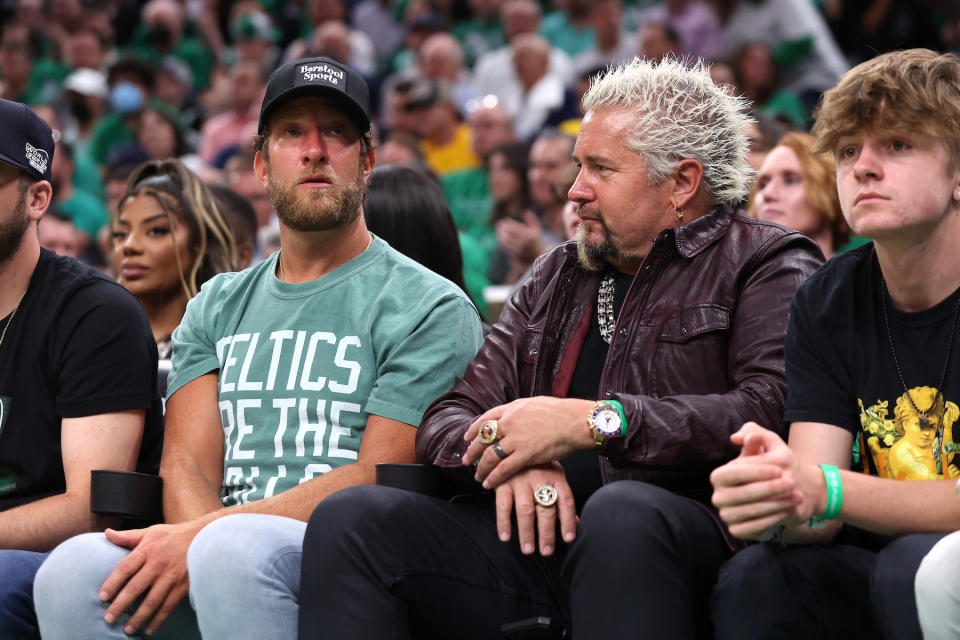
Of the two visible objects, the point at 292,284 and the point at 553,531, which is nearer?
the point at 553,531

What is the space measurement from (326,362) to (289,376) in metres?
0.10

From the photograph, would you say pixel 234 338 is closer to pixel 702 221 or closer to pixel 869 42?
pixel 702 221

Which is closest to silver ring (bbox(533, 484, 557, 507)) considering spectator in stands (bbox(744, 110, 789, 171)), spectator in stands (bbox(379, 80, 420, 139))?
spectator in stands (bbox(744, 110, 789, 171))

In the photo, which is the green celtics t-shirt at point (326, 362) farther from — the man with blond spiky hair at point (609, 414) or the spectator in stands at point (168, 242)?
the spectator in stands at point (168, 242)

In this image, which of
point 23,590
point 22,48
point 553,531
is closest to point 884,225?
point 553,531

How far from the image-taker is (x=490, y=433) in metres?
2.57

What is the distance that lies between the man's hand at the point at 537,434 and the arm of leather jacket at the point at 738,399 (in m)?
0.08

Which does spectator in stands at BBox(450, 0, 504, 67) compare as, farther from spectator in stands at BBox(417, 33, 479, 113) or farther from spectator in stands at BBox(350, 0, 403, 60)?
spectator in stands at BBox(350, 0, 403, 60)

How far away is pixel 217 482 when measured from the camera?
3121mm

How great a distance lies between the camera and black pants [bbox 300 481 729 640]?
223 cm

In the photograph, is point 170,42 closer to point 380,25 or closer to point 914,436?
point 380,25

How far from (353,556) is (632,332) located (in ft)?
2.66

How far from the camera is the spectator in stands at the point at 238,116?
9.88m

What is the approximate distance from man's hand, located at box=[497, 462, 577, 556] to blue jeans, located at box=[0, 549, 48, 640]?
1.11m
